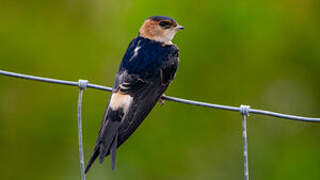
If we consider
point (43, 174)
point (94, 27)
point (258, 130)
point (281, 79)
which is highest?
point (94, 27)

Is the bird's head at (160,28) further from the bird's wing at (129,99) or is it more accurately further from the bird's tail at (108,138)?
the bird's tail at (108,138)

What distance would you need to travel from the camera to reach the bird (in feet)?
7.25

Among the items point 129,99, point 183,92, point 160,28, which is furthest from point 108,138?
point 183,92

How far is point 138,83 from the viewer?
243 cm

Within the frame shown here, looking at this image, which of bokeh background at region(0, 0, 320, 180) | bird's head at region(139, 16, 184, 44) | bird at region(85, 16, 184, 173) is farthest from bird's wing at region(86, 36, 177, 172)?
bokeh background at region(0, 0, 320, 180)

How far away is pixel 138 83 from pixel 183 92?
908 millimetres

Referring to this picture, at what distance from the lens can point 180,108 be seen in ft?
10.9

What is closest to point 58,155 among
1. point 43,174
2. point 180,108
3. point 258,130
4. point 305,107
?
point 43,174

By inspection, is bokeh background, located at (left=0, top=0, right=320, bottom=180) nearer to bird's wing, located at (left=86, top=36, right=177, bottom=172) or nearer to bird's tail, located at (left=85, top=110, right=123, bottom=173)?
bird's wing, located at (left=86, top=36, right=177, bottom=172)

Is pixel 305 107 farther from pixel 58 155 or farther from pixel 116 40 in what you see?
pixel 58 155

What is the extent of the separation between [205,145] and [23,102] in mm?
868

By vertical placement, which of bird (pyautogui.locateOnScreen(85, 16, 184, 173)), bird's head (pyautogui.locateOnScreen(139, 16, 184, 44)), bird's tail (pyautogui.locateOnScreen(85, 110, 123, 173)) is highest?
bird's head (pyautogui.locateOnScreen(139, 16, 184, 44))

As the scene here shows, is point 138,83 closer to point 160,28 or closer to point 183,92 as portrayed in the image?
point 160,28

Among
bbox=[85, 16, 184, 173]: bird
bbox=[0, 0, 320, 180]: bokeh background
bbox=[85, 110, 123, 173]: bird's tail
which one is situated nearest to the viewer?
bbox=[85, 110, 123, 173]: bird's tail
